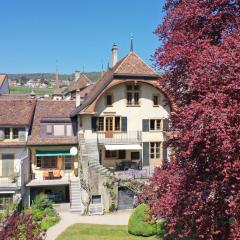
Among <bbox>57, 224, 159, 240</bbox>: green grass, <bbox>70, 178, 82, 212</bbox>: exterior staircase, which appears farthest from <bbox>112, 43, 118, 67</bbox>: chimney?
<bbox>57, 224, 159, 240</bbox>: green grass

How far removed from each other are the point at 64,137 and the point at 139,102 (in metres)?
8.83

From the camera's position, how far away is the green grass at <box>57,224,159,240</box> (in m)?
28.1

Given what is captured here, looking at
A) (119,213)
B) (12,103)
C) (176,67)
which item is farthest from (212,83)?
(12,103)

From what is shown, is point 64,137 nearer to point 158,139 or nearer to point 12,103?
point 12,103

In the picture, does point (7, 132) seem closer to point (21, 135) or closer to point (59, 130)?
point (21, 135)

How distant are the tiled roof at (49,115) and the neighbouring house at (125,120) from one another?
1542 mm

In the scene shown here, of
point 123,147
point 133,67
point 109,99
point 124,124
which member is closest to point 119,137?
point 124,124

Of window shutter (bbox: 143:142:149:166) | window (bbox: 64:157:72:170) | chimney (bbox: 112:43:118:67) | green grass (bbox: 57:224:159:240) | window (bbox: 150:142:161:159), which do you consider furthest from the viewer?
chimney (bbox: 112:43:118:67)

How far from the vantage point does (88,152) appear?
4000cm

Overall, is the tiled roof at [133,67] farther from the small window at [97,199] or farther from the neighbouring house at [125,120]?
the small window at [97,199]

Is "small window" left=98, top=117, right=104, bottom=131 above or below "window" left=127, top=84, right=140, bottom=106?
below

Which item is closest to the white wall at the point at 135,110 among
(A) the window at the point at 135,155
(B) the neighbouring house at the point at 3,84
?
(A) the window at the point at 135,155

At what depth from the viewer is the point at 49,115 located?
4353 cm

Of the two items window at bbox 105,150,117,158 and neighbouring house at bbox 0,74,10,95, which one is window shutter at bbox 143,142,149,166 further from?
neighbouring house at bbox 0,74,10,95
